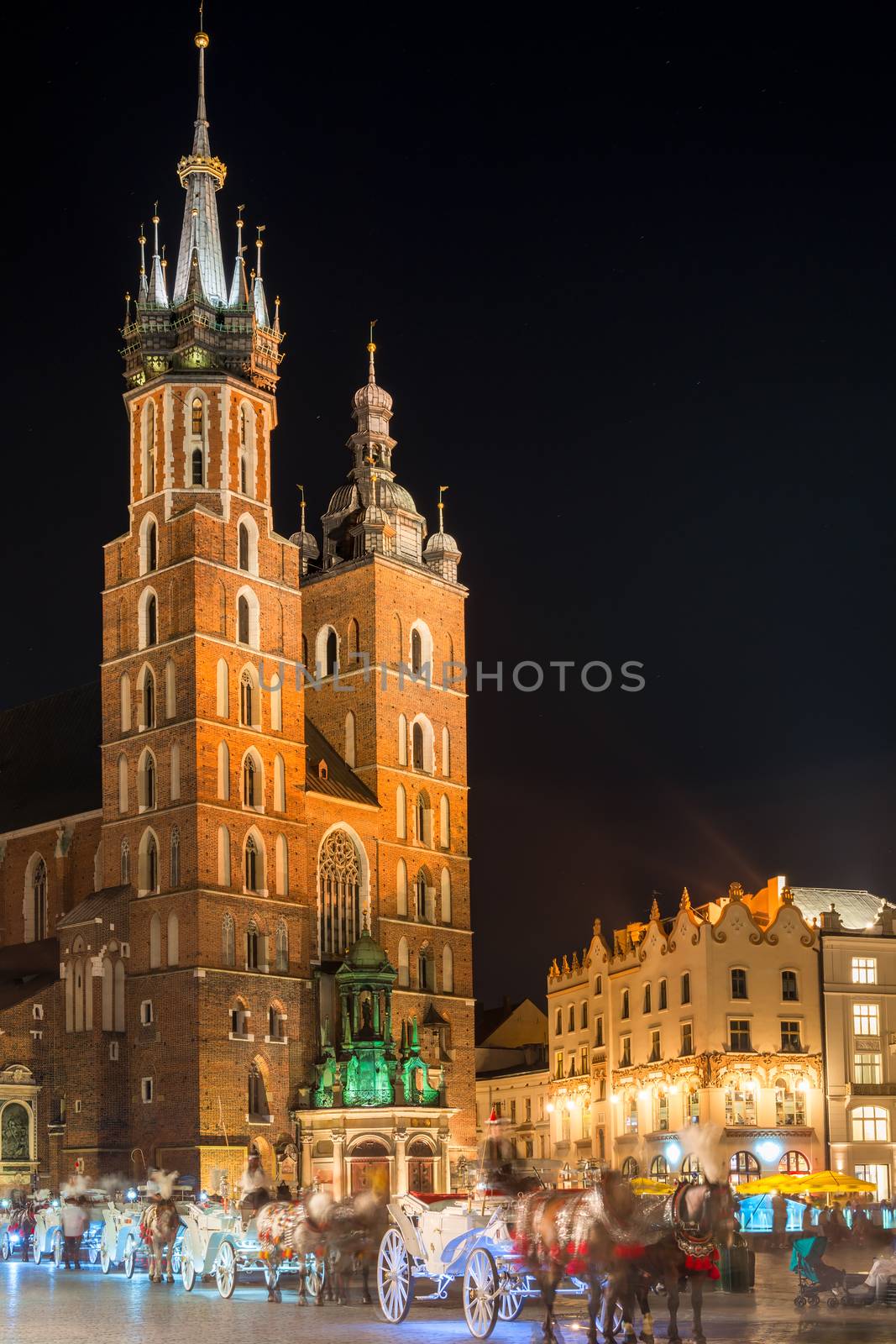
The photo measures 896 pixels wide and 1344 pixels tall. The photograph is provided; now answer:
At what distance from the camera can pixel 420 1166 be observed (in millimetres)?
58250

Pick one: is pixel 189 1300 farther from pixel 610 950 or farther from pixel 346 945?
pixel 610 950

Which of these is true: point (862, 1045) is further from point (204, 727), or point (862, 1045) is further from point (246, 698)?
point (204, 727)

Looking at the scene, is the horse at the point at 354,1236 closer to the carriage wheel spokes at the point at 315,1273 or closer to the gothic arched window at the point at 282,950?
the carriage wheel spokes at the point at 315,1273

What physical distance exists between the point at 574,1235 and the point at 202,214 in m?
52.3

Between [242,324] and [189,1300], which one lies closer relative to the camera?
[189,1300]

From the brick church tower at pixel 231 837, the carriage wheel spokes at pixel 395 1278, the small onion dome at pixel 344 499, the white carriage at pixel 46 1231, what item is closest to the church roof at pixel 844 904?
the brick church tower at pixel 231 837

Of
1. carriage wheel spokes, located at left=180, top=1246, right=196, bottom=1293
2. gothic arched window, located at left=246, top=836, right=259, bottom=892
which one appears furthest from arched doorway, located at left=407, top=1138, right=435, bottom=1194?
carriage wheel spokes, located at left=180, top=1246, right=196, bottom=1293

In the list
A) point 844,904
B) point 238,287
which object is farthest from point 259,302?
point 844,904

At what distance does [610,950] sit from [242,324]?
27.5 m

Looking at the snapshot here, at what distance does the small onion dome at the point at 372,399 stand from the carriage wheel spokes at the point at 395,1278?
181 feet

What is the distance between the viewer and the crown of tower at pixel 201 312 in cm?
6438

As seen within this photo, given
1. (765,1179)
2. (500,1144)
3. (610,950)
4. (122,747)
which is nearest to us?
(500,1144)

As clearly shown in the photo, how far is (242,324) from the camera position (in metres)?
65.3

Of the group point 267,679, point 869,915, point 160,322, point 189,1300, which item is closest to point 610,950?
point 869,915
